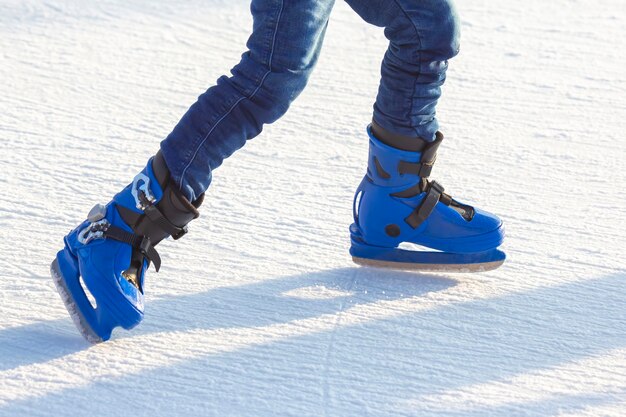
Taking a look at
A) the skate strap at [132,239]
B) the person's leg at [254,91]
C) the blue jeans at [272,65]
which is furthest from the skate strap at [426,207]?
the skate strap at [132,239]

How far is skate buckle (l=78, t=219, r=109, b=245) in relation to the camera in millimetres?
1791

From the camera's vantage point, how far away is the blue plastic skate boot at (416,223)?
6.69 feet

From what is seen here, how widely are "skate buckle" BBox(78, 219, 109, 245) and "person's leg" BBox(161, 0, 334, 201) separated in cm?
15

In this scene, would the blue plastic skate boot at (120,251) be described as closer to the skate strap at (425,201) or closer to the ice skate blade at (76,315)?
the ice skate blade at (76,315)

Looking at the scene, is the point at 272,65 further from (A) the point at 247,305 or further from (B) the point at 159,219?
(A) the point at 247,305

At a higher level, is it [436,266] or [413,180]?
[413,180]

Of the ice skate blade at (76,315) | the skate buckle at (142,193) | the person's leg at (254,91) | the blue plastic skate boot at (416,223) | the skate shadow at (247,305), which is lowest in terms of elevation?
the skate shadow at (247,305)

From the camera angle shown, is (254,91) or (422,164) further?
(422,164)

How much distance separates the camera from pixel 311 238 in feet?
7.41

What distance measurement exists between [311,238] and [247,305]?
0.34 meters

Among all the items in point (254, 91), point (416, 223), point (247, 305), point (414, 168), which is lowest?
point (247, 305)

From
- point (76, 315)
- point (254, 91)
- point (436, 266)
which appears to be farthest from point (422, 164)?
point (76, 315)

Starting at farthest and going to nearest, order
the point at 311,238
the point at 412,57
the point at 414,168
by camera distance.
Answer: the point at 311,238 → the point at 414,168 → the point at 412,57

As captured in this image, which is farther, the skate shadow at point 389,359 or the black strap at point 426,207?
the black strap at point 426,207
